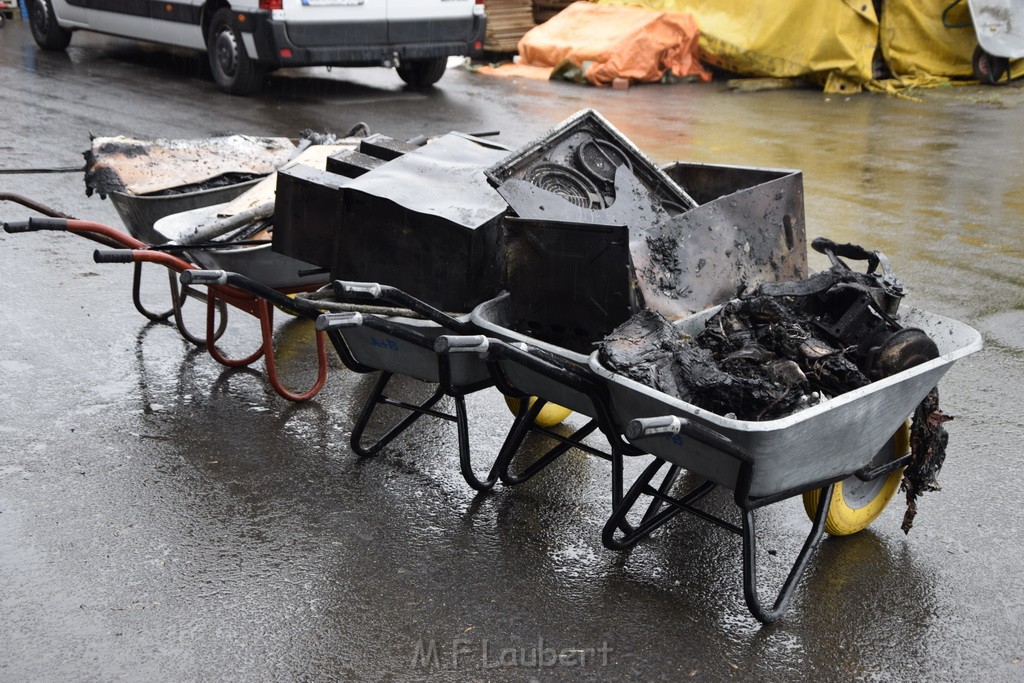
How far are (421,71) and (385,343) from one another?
29.5ft

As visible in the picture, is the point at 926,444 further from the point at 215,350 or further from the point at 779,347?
the point at 215,350

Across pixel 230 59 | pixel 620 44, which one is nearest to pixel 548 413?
pixel 230 59

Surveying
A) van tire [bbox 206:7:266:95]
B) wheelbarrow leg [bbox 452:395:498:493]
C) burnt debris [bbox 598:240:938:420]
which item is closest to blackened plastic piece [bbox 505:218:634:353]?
burnt debris [bbox 598:240:938:420]

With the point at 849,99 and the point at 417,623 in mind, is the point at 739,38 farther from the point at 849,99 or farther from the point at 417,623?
the point at 417,623

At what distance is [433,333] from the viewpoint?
3.34 meters

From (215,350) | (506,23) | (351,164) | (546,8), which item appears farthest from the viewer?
(546,8)

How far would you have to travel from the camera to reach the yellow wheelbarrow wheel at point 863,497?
3294 mm

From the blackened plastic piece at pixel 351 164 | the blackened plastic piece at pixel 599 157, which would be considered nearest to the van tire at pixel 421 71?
the blackened plastic piece at pixel 351 164

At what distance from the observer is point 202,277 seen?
3.42 metres

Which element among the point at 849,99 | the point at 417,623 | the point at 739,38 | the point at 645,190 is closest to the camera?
the point at 417,623

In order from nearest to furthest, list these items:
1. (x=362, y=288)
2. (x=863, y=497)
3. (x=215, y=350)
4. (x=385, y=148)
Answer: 1. (x=362, y=288)
2. (x=863, y=497)
3. (x=385, y=148)
4. (x=215, y=350)

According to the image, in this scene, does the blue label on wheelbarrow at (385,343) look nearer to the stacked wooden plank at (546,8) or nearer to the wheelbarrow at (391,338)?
the wheelbarrow at (391,338)

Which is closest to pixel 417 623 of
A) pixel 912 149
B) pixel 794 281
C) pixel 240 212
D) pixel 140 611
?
pixel 140 611

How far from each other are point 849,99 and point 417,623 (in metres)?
10.5
